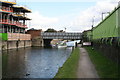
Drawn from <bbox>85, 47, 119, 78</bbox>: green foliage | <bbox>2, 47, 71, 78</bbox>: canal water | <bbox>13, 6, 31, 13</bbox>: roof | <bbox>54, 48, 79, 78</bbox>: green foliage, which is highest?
<bbox>13, 6, 31, 13</bbox>: roof

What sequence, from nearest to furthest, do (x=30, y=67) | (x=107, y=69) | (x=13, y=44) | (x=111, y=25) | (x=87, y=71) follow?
(x=87, y=71), (x=107, y=69), (x=111, y=25), (x=30, y=67), (x=13, y=44)

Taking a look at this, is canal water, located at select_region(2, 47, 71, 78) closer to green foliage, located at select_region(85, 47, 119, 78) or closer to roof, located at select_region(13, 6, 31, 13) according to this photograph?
green foliage, located at select_region(85, 47, 119, 78)

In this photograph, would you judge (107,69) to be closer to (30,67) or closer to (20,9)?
(30,67)

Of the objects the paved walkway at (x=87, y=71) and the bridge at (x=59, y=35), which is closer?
the paved walkway at (x=87, y=71)

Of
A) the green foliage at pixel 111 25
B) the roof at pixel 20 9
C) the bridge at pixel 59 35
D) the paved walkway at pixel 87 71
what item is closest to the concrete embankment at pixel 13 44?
the bridge at pixel 59 35

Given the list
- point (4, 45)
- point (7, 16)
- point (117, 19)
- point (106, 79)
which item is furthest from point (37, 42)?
point (106, 79)

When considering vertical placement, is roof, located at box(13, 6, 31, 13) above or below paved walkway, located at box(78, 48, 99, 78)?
above

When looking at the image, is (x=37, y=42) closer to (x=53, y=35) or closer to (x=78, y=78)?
(x=53, y=35)

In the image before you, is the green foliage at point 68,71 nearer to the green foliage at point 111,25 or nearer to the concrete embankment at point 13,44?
the green foliage at point 111,25

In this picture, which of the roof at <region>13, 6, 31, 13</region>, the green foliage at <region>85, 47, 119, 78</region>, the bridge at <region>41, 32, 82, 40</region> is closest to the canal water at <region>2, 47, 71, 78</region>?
the green foliage at <region>85, 47, 119, 78</region>

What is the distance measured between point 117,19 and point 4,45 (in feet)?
211

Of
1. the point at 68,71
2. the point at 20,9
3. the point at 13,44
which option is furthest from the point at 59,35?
the point at 68,71

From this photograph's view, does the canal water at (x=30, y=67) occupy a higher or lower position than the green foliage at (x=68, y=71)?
lower

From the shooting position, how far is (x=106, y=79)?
18828 mm
